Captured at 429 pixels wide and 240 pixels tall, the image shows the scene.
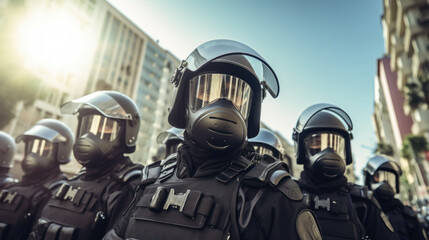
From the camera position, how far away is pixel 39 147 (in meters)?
4.34

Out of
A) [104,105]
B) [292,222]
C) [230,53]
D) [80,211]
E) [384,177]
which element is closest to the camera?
[292,222]

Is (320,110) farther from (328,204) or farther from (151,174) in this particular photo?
(151,174)

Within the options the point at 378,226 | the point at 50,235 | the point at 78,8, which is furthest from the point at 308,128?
the point at 78,8

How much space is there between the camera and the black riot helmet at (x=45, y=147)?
417 centimetres

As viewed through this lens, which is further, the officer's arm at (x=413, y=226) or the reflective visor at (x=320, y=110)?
the officer's arm at (x=413, y=226)

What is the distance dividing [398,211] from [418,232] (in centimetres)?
45

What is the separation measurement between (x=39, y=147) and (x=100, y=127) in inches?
78.0

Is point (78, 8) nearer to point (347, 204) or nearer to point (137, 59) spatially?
point (137, 59)

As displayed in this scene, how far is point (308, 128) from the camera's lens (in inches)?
143

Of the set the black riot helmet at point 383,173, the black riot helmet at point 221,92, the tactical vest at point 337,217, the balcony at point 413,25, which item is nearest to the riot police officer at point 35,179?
the black riot helmet at point 221,92

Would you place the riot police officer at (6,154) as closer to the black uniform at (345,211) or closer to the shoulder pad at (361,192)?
the black uniform at (345,211)

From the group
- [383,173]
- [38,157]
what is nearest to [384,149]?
[383,173]

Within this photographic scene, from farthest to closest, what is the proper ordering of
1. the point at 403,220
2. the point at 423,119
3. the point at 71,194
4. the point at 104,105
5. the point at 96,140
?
the point at 423,119, the point at 403,220, the point at 104,105, the point at 96,140, the point at 71,194

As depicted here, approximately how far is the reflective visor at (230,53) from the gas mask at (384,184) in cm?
454
